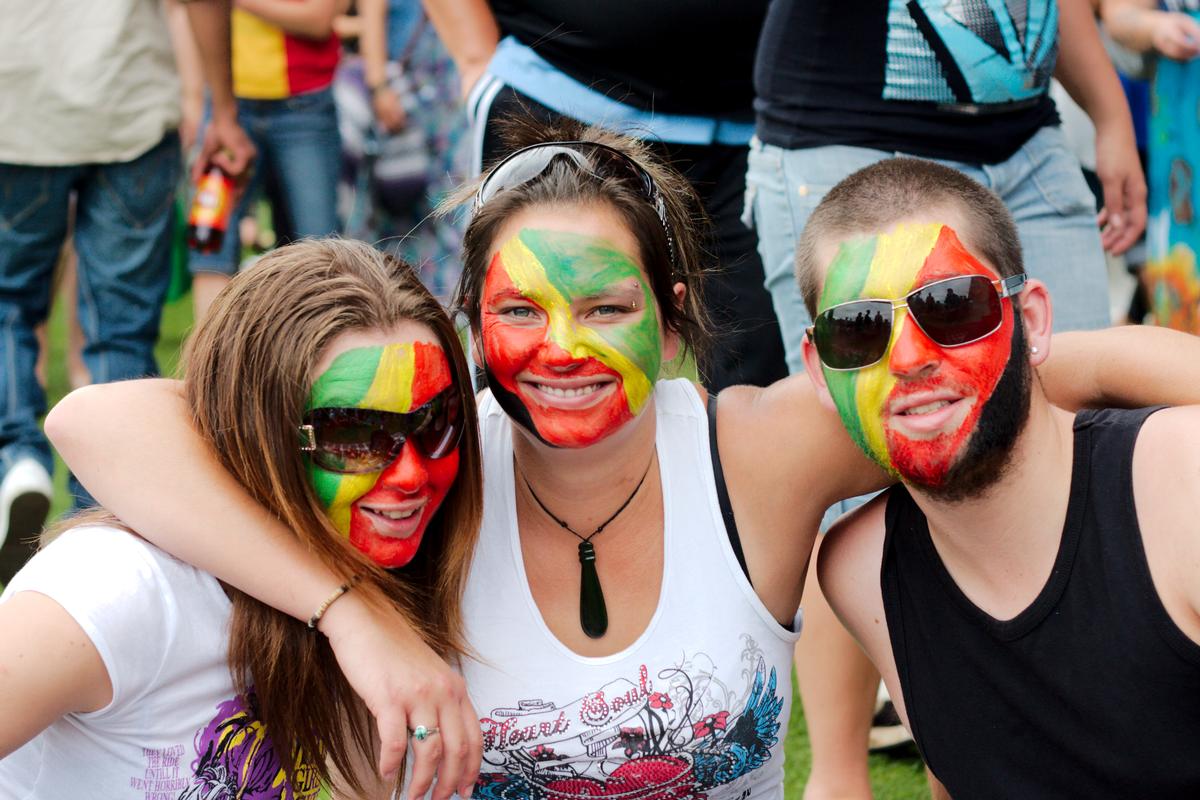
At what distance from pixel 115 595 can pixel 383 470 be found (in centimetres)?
44

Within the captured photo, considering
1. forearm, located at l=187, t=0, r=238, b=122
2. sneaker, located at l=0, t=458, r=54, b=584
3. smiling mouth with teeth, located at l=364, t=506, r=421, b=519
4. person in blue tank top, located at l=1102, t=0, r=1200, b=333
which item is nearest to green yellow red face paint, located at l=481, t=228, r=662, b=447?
smiling mouth with teeth, located at l=364, t=506, r=421, b=519

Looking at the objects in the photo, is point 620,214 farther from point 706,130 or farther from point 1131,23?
point 1131,23

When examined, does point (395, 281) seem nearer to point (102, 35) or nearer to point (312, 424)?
point (312, 424)

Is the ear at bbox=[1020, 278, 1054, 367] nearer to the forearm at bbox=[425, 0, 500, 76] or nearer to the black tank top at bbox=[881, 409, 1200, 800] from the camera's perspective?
the black tank top at bbox=[881, 409, 1200, 800]

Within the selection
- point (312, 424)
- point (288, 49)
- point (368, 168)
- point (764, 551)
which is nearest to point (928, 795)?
point (764, 551)

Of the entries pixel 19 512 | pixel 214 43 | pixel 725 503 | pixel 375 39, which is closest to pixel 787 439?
pixel 725 503

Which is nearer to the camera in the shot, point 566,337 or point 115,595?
point 115,595

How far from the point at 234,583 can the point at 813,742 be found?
1.15m

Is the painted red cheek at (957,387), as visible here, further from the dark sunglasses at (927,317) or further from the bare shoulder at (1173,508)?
the bare shoulder at (1173,508)

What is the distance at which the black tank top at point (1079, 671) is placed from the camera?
199cm

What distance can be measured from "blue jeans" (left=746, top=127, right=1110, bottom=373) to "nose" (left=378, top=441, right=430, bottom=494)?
926 mm

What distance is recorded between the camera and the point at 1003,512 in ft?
6.91

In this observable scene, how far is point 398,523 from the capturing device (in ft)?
7.57

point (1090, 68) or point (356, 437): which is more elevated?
point (1090, 68)
